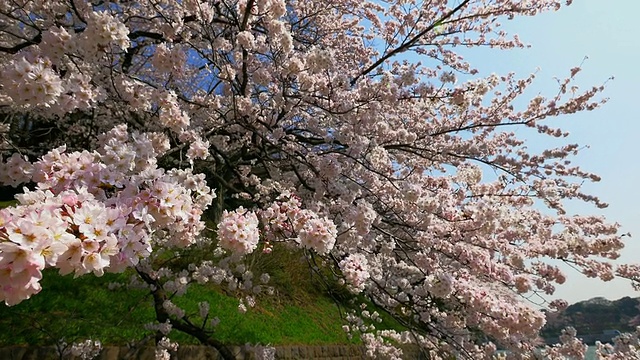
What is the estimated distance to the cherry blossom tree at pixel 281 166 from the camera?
7.26 feet

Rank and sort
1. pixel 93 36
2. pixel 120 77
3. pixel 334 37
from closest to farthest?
pixel 93 36 → pixel 120 77 → pixel 334 37

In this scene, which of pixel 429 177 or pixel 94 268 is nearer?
pixel 94 268

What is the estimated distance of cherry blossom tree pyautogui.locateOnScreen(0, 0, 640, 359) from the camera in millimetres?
2213

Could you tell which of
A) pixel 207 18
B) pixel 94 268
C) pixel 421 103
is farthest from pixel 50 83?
pixel 421 103

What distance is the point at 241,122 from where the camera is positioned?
542 centimetres

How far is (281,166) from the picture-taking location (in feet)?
23.0

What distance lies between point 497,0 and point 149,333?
7.71 m

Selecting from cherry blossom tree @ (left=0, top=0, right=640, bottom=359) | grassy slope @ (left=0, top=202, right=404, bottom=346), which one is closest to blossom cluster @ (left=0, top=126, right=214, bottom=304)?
cherry blossom tree @ (left=0, top=0, right=640, bottom=359)

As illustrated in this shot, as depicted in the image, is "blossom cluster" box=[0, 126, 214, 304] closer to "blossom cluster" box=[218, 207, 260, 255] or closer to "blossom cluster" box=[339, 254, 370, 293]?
"blossom cluster" box=[218, 207, 260, 255]

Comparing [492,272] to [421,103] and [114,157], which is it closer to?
[421,103]

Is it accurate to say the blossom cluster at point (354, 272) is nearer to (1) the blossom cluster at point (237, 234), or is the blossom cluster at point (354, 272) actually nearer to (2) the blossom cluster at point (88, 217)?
(1) the blossom cluster at point (237, 234)

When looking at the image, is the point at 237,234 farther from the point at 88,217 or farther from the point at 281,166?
the point at 281,166

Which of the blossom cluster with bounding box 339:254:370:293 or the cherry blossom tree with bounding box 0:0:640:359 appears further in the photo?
the blossom cluster with bounding box 339:254:370:293

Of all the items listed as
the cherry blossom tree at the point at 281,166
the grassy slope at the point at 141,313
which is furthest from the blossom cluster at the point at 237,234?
the grassy slope at the point at 141,313
